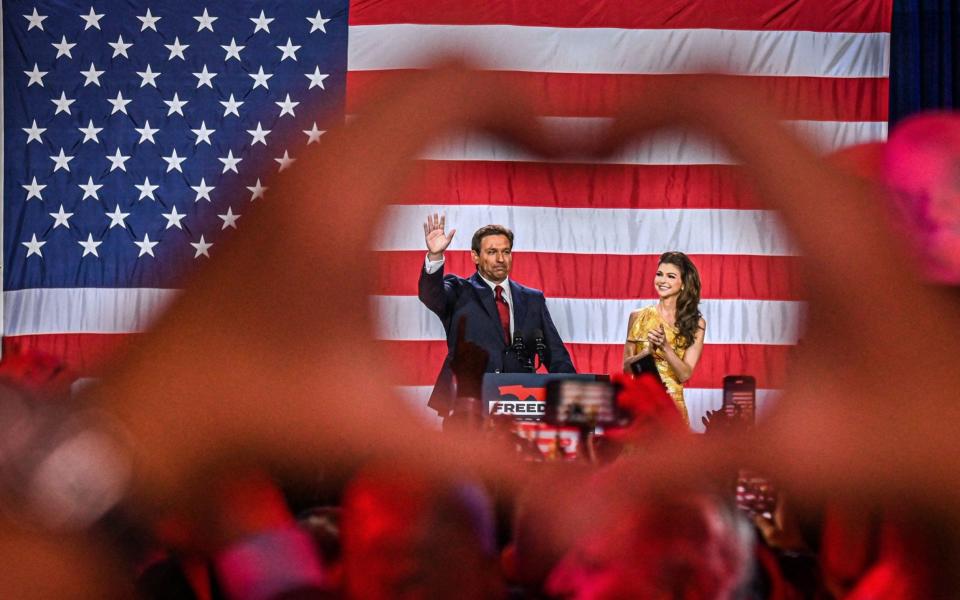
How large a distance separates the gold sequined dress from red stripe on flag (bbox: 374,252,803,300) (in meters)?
0.51

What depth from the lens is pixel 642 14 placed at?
333 centimetres

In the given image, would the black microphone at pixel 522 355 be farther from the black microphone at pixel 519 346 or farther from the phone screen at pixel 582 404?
the phone screen at pixel 582 404

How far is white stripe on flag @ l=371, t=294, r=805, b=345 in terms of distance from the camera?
325 cm

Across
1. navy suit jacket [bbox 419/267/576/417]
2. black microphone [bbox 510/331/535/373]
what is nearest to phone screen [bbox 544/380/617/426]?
black microphone [bbox 510/331/535/373]

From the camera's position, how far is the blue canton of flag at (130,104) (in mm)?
3453

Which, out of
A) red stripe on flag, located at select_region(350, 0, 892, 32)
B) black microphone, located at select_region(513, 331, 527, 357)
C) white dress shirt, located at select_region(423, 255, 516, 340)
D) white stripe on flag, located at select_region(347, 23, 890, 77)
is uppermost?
red stripe on flag, located at select_region(350, 0, 892, 32)

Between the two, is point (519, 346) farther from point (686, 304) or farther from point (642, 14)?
point (642, 14)

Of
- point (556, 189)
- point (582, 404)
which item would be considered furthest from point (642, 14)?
point (582, 404)

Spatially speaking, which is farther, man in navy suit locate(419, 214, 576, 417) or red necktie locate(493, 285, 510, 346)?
red necktie locate(493, 285, 510, 346)

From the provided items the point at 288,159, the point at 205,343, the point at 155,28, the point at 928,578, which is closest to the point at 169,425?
the point at 205,343

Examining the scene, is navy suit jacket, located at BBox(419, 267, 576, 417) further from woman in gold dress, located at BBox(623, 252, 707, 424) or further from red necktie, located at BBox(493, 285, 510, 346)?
woman in gold dress, located at BBox(623, 252, 707, 424)

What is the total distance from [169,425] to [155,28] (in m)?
3.47

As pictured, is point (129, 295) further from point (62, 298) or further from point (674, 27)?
point (674, 27)

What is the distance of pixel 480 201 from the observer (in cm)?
332
